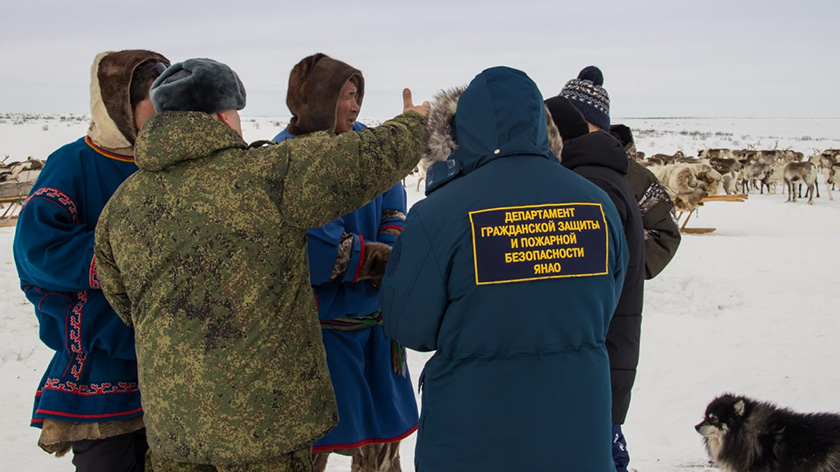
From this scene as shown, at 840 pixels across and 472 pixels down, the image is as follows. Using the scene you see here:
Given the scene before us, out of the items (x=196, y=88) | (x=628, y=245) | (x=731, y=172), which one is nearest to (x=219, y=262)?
(x=196, y=88)

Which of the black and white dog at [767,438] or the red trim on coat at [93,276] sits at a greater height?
the red trim on coat at [93,276]

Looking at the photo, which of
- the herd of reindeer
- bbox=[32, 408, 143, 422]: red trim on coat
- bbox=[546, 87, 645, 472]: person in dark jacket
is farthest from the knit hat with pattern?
the herd of reindeer

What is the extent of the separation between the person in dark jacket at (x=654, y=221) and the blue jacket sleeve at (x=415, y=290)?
1555 millimetres

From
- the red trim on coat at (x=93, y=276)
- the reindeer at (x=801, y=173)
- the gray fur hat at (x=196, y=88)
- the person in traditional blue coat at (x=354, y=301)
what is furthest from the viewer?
the reindeer at (x=801, y=173)

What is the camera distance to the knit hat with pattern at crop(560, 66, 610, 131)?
2.86 metres

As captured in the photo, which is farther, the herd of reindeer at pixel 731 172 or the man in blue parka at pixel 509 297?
the herd of reindeer at pixel 731 172

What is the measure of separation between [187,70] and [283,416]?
988 mm

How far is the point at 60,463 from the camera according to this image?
3.63 m

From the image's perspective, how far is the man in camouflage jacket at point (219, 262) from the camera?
60.0 inches

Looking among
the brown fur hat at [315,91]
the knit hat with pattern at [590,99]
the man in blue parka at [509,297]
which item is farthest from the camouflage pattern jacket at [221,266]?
the knit hat with pattern at [590,99]

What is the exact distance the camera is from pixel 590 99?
288cm

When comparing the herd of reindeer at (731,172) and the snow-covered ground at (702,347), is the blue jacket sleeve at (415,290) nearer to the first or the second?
the snow-covered ground at (702,347)

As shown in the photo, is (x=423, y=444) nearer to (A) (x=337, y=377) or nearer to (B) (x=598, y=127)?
(A) (x=337, y=377)

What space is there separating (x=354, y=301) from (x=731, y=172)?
21.4 metres
